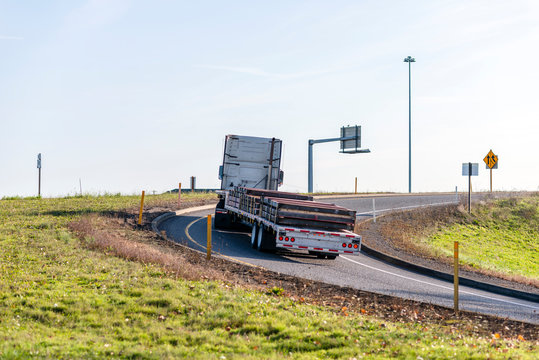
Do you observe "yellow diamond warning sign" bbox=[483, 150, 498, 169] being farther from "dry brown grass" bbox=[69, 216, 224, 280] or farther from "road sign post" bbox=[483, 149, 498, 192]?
"dry brown grass" bbox=[69, 216, 224, 280]

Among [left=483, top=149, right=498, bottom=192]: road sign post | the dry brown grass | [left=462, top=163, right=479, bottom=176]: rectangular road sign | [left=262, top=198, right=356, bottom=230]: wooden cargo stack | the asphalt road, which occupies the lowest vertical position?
the asphalt road

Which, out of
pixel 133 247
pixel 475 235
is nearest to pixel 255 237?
pixel 133 247

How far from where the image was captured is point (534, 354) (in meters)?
8.30

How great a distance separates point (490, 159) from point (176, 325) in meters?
35.0

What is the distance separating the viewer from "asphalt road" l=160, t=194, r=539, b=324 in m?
13.5

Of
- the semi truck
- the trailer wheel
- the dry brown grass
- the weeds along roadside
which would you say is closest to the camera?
the dry brown grass

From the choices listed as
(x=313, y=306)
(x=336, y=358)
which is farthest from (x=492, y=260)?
(x=336, y=358)

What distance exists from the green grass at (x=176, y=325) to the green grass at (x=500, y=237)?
12486mm

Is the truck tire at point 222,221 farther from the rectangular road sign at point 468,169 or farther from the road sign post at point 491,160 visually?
the road sign post at point 491,160

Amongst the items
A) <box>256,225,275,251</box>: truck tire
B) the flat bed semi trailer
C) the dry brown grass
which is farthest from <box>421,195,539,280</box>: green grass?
the dry brown grass

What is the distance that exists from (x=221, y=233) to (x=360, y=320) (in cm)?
1354

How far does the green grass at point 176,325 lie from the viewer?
797 cm

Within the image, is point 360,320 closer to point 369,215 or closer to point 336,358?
point 336,358

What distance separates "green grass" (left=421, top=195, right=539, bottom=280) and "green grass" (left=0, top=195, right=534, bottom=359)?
41.0 feet
